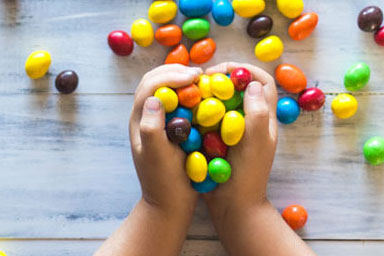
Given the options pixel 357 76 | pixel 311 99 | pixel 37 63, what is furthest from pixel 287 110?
pixel 37 63

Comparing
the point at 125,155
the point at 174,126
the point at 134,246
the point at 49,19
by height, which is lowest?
the point at 134,246

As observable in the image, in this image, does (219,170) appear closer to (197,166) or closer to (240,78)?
(197,166)

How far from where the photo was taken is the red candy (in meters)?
0.90

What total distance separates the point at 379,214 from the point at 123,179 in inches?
21.3

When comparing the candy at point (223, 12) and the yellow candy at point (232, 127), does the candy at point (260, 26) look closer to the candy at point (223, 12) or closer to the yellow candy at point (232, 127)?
the candy at point (223, 12)

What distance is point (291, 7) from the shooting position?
38.3 inches

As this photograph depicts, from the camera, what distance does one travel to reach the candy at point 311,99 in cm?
98

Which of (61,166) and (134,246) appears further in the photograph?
(61,166)

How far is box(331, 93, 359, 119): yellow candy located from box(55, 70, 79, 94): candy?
535 millimetres

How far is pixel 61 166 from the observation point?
1.04 metres

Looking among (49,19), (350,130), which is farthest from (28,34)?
(350,130)

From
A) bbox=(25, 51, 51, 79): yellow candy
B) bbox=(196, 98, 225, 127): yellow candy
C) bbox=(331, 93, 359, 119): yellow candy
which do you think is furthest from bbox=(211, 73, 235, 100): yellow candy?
bbox=(25, 51, 51, 79): yellow candy

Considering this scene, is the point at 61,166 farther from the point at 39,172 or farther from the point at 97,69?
the point at 97,69

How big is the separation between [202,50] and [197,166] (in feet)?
0.81
